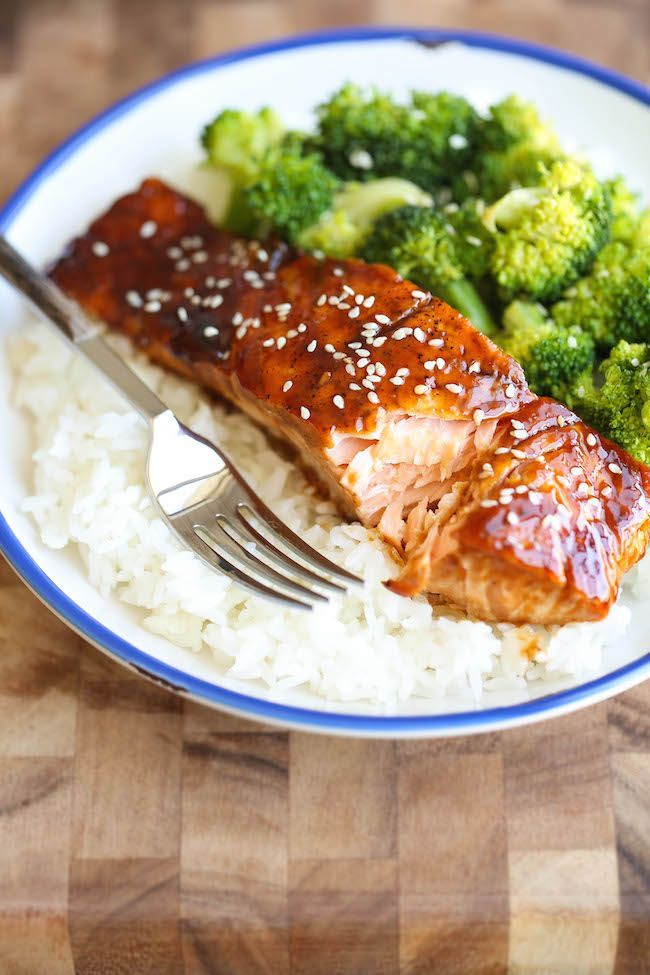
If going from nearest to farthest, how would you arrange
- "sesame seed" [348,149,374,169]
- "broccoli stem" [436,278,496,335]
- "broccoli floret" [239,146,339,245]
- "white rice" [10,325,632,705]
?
"white rice" [10,325,632,705] → "broccoli stem" [436,278,496,335] → "broccoli floret" [239,146,339,245] → "sesame seed" [348,149,374,169]

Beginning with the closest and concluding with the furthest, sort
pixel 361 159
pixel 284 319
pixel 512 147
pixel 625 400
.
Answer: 1. pixel 625 400
2. pixel 284 319
3. pixel 512 147
4. pixel 361 159

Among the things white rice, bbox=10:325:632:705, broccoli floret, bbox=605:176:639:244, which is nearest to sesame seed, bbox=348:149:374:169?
broccoli floret, bbox=605:176:639:244

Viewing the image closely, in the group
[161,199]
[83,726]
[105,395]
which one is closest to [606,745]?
[83,726]

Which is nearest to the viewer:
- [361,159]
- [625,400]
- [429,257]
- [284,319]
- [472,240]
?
[625,400]

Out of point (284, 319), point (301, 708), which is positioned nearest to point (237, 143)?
point (284, 319)

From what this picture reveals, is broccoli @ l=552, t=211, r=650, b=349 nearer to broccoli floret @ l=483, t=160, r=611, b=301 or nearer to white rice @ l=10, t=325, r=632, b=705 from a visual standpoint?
broccoli floret @ l=483, t=160, r=611, b=301

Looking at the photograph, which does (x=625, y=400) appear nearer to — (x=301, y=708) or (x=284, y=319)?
(x=284, y=319)

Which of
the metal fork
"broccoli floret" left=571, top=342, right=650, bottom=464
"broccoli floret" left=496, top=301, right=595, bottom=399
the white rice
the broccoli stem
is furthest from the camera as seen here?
the broccoli stem
